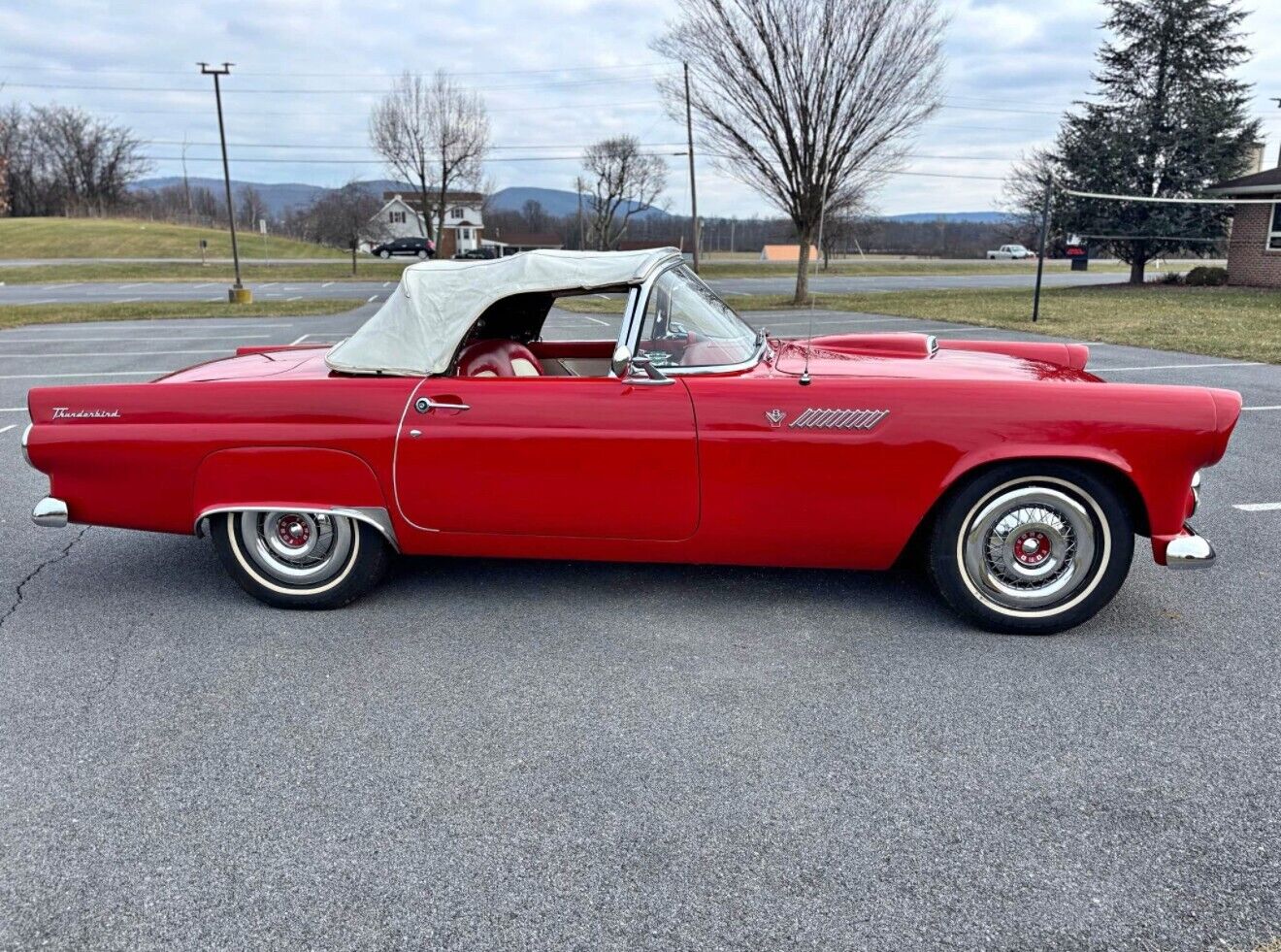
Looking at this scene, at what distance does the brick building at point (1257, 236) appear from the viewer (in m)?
25.7

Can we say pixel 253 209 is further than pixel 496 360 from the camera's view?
Yes

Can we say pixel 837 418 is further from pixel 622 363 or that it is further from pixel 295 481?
pixel 295 481

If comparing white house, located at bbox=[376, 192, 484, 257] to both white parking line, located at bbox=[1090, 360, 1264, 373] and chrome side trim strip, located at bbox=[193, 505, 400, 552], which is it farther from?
chrome side trim strip, located at bbox=[193, 505, 400, 552]

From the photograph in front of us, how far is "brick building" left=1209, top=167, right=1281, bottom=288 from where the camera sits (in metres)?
25.7

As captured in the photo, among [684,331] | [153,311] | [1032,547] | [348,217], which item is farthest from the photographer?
[348,217]

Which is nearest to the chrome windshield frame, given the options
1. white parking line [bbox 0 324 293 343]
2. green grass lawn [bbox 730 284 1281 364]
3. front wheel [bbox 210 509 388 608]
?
front wheel [bbox 210 509 388 608]

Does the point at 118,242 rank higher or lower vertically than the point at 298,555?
higher

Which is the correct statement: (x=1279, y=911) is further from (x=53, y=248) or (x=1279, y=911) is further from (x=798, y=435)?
(x=53, y=248)

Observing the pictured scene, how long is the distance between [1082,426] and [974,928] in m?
1.97

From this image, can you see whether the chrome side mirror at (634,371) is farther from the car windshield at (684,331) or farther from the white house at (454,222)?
the white house at (454,222)

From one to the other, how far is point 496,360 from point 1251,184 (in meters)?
30.7

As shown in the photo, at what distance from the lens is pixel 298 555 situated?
3846 millimetres

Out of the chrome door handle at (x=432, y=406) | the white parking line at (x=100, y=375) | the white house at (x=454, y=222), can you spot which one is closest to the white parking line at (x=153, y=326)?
the white parking line at (x=100, y=375)

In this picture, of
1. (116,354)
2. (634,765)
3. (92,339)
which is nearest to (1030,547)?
(634,765)
